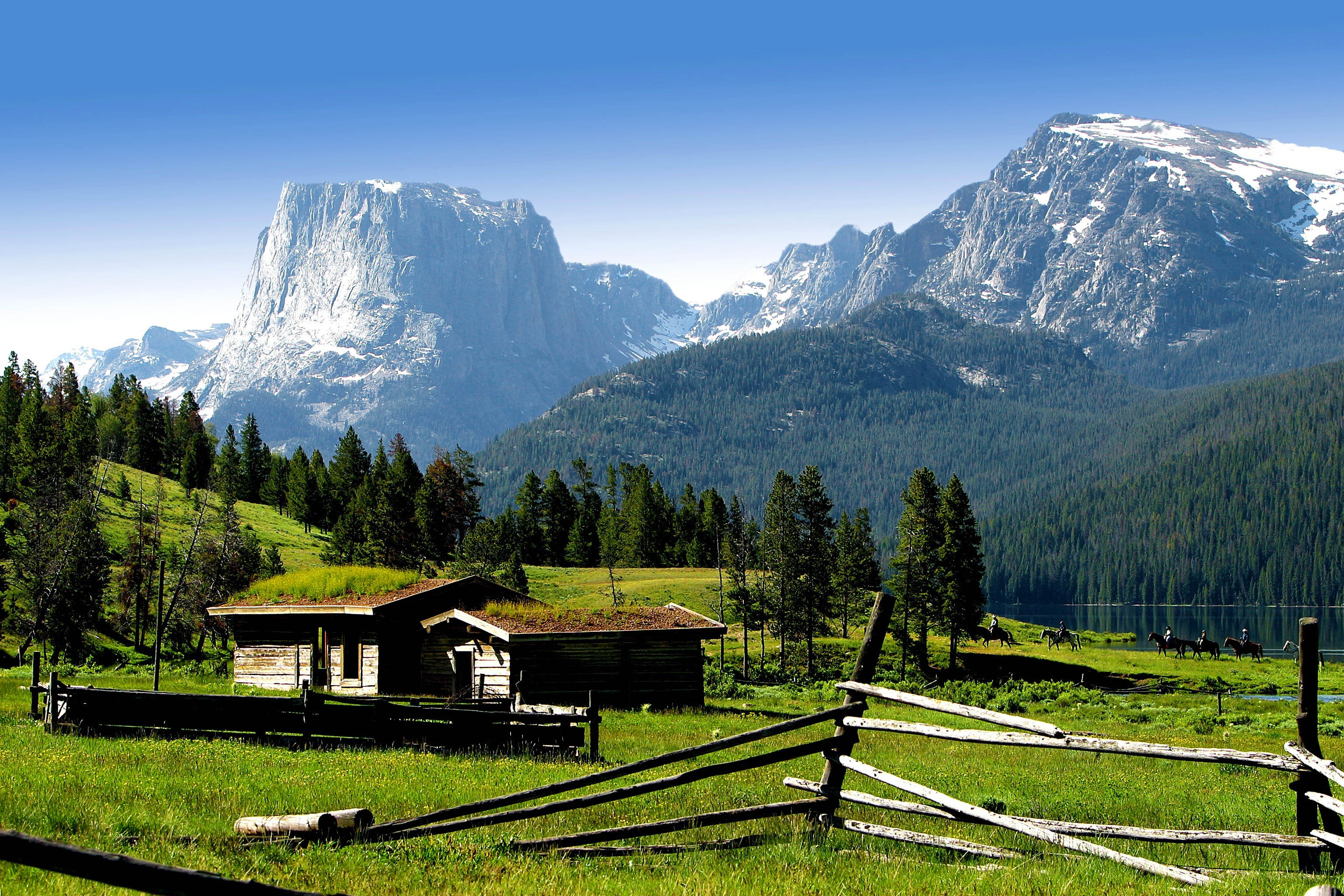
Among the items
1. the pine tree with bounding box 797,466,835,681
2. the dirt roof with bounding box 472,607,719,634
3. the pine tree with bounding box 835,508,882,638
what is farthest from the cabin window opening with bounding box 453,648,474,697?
the pine tree with bounding box 835,508,882,638

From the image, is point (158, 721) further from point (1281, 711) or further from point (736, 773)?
point (1281, 711)

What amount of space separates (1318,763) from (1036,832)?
107 inches

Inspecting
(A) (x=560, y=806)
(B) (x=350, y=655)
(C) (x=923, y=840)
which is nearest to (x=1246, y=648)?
(B) (x=350, y=655)

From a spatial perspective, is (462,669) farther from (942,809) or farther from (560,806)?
(942,809)

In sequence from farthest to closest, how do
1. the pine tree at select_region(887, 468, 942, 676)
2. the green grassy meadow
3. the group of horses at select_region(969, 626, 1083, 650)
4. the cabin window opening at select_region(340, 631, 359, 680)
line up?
the group of horses at select_region(969, 626, 1083, 650), the pine tree at select_region(887, 468, 942, 676), the cabin window opening at select_region(340, 631, 359, 680), the green grassy meadow

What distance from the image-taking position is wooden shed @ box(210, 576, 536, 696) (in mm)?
37375

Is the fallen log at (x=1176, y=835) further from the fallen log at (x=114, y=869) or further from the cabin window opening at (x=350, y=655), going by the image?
the cabin window opening at (x=350, y=655)

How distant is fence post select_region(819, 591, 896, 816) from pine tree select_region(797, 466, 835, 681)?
5869cm

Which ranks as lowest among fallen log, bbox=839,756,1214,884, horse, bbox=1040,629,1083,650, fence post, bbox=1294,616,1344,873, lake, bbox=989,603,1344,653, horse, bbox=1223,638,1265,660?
lake, bbox=989,603,1344,653

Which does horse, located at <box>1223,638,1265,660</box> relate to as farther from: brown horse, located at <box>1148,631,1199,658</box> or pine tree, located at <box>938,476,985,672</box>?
pine tree, located at <box>938,476,985,672</box>

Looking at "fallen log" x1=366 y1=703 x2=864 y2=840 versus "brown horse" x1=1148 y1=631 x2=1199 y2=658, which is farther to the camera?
"brown horse" x1=1148 y1=631 x2=1199 y2=658

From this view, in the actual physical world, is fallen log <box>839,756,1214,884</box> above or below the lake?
above

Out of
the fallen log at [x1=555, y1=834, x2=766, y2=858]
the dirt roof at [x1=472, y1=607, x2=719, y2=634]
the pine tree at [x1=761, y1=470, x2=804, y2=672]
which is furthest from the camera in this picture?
the pine tree at [x1=761, y1=470, x2=804, y2=672]

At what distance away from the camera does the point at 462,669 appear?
3622 cm
